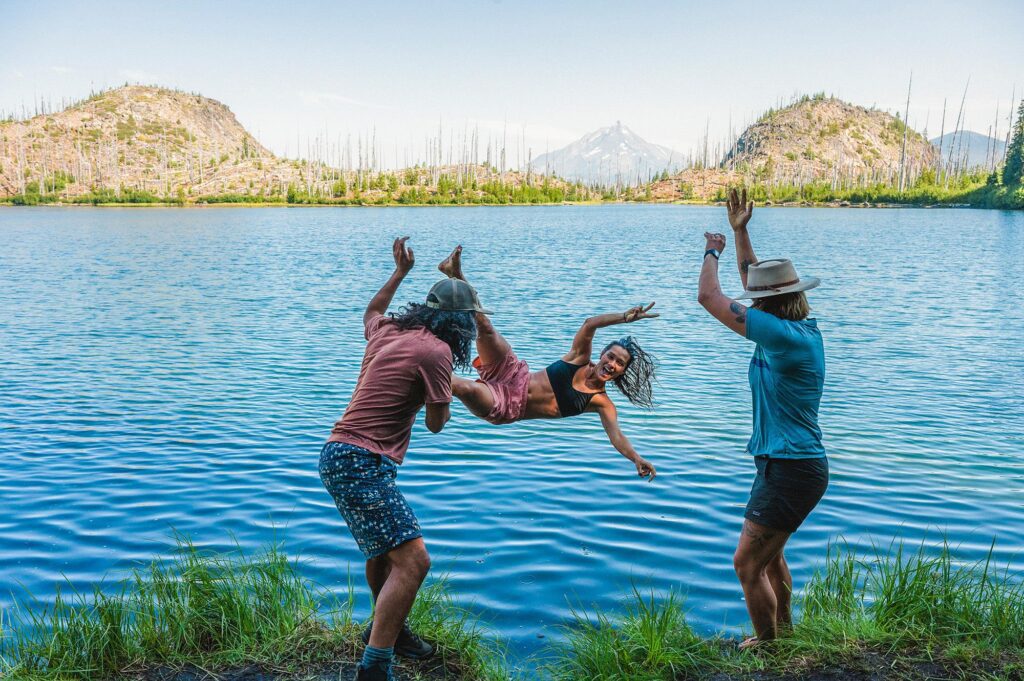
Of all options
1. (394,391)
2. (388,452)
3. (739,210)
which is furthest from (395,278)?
(739,210)

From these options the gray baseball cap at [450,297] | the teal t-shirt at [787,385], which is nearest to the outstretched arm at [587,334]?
the teal t-shirt at [787,385]

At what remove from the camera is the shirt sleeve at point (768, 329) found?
5285 millimetres

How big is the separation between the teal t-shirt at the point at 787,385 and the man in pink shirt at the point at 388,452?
6.40 ft

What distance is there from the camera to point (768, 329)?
5.29 metres

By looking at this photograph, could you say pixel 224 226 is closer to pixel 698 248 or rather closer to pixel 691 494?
pixel 698 248

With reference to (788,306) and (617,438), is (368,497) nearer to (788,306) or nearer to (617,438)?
(617,438)

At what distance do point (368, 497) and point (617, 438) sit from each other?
2.26 meters

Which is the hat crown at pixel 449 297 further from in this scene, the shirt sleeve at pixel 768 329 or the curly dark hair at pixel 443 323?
the shirt sleeve at pixel 768 329

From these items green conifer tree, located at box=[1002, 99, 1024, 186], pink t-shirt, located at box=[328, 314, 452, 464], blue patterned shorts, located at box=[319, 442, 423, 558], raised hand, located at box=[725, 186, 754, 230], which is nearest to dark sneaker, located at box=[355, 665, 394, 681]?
blue patterned shorts, located at box=[319, 442, 423, 558]

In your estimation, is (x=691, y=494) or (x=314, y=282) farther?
(x=314, y=282)

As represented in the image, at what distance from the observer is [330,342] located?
75.8ft

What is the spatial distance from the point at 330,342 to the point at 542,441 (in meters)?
10.7

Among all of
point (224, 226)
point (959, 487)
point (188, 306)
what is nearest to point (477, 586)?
point (959, 487)

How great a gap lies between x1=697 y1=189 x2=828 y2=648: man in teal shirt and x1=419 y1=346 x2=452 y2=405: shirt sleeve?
5.50 ft
